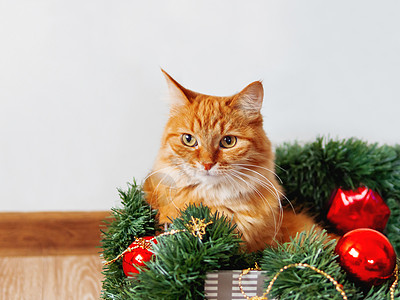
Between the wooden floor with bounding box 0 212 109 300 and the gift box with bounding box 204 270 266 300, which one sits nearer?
the gift box with bounding box 204 270 266 300

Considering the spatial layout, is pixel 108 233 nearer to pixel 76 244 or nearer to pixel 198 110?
pixel 198 110

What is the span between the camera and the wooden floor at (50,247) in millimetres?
1402

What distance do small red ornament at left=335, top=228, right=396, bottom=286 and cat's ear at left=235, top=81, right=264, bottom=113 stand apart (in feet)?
1.17

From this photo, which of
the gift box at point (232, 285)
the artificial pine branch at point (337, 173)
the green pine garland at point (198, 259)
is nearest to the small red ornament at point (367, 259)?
the green pine garland at point (198, 259)

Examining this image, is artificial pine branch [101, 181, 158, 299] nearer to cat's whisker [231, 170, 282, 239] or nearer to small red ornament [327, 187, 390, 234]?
cat's whisker [231, 170, 282, 239]

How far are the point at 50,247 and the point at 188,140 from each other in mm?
975

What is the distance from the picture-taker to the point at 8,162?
1508 mm

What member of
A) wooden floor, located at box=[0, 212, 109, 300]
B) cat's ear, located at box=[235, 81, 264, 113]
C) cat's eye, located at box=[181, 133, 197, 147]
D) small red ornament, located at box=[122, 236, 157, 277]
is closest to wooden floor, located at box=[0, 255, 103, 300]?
wooden floor, located at box=[0, 212, 109, 300]

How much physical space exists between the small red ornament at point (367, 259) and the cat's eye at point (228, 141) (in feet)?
1.05

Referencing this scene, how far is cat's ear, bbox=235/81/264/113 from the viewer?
2.87 feet

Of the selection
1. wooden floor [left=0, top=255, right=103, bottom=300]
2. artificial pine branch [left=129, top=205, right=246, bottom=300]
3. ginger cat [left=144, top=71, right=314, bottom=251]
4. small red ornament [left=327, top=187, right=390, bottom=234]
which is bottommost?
wooden floor [left=0, top=255, right=103, bottom=300]

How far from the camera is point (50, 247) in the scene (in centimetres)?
158

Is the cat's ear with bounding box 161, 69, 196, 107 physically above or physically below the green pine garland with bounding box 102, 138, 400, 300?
above

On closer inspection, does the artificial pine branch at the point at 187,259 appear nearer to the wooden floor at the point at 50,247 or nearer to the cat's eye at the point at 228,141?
the cat's eye at the point at 228,141
